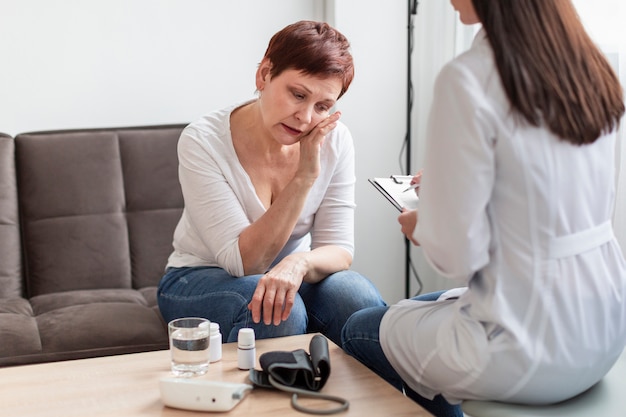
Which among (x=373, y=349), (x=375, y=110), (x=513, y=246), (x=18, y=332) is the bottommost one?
(x=18, y=332)

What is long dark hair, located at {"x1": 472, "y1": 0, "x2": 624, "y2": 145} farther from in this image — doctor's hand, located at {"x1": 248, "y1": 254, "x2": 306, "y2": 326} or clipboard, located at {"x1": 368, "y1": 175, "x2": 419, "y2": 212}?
doctor's hand, located at {"x1": 248, "y1": 254, "x2": 306, "y2": 326}

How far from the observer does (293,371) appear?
139cm

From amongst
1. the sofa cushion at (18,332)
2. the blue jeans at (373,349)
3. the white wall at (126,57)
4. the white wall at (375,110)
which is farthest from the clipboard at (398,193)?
the white wall at (126,57)

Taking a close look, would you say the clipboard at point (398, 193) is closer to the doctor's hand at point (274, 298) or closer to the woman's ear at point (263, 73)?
the doctor's hand at point (274, 298)

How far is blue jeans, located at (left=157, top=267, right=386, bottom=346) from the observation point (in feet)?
5.88

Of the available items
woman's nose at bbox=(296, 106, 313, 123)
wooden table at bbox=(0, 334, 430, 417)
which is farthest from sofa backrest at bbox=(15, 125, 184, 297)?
wooden table at bbox=(0, 334, 430, 417)

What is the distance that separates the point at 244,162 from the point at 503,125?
0.96 m

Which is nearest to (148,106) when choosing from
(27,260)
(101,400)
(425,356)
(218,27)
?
(218,27)

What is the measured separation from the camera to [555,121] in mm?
1172

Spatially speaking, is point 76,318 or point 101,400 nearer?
point 101,400

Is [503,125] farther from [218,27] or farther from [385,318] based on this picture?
[218,27]

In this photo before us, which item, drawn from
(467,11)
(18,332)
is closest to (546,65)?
(467,11)

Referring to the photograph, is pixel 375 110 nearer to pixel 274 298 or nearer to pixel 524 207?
pixel 274 298

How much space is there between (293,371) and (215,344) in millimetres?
232
